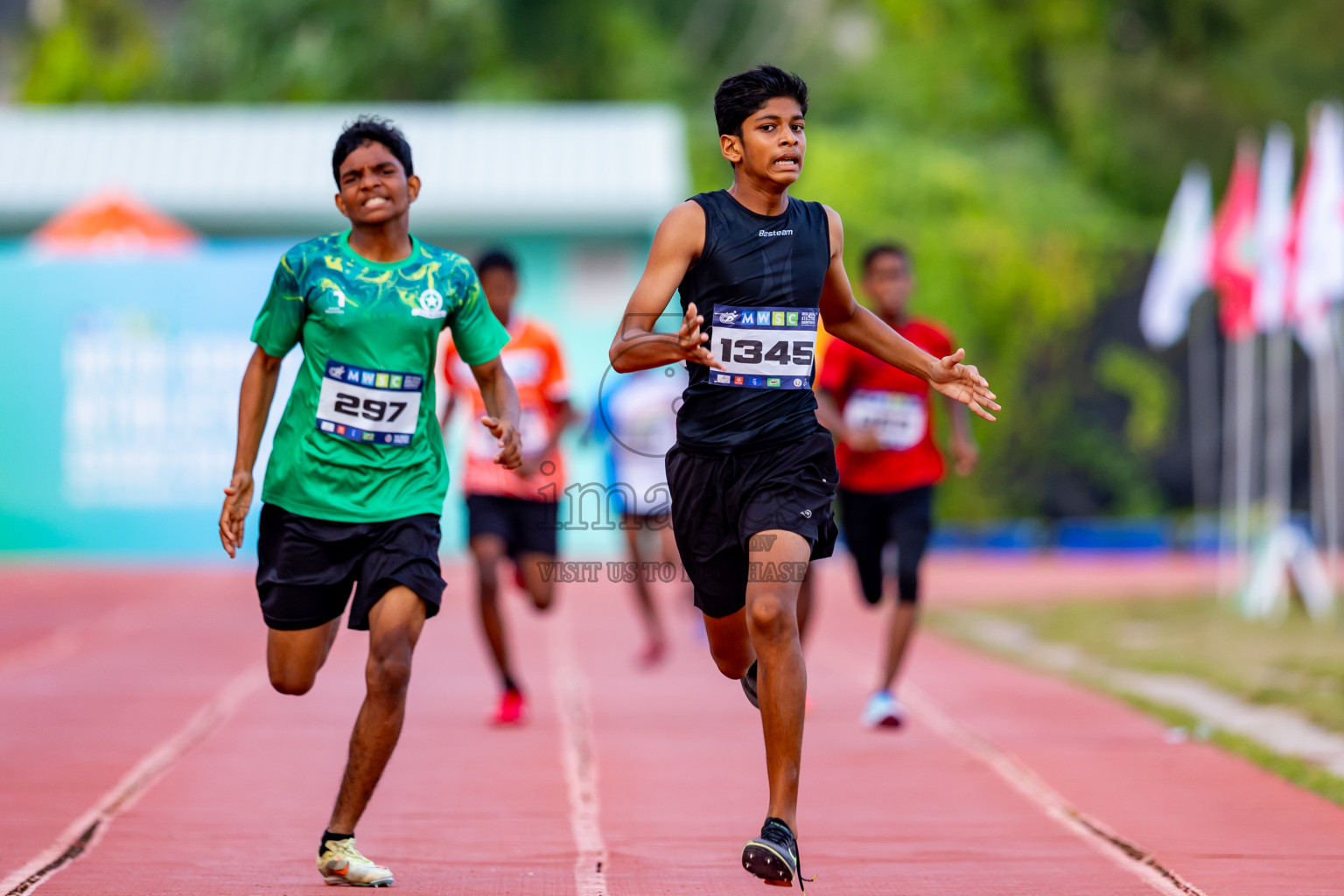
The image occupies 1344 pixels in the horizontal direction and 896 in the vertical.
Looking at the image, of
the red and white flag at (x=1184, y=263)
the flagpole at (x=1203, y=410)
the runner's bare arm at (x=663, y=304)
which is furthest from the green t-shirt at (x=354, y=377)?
the flagpole at (x=1203, y=410)

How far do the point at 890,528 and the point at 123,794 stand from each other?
3.81 m

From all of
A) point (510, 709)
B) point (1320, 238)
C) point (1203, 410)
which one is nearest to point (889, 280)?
point (510, 709)

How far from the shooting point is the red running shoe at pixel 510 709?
8.62 m

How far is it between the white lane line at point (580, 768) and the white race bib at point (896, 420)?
1997 millimetres

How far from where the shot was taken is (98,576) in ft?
64.8

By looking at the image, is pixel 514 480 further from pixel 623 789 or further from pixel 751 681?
pixel 751 681

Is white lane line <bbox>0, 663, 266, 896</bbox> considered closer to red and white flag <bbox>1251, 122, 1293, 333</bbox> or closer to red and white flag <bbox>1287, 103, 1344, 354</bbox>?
red and white flag <bbox>1287, 103, 1344, 354</bbox>

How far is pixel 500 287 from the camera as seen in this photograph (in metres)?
8.71

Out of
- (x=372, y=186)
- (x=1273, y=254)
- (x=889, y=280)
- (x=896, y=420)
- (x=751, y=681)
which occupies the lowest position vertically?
(x=751, y=681)

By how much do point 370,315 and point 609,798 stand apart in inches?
89.3

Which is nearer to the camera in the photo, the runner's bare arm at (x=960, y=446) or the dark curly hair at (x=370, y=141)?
the dark curly hair at (x=370, y=141)

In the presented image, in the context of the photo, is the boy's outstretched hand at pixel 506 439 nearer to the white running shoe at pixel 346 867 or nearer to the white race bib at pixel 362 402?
the white race bib at pixel 362 402

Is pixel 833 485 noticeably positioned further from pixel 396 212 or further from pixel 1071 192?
pixel 1071 192

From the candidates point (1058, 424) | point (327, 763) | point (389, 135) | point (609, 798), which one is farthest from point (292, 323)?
point (1058, 424)
